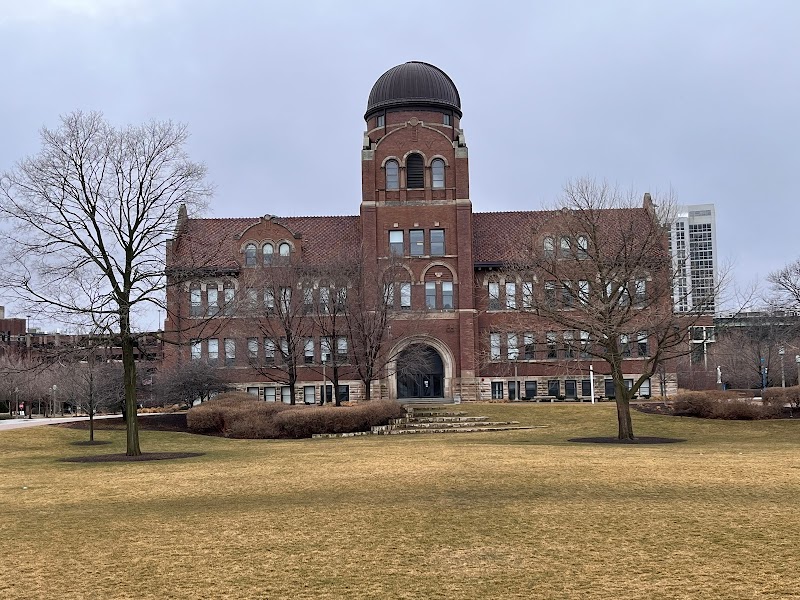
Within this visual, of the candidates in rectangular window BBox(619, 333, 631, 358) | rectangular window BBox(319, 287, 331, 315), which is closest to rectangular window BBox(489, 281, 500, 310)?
rectangular window BBox(319, 287, 331, 315)

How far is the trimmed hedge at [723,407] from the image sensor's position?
3681 centimetres

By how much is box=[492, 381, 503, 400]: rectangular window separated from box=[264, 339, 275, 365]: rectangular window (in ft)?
48.9

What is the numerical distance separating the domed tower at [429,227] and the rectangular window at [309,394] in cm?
530

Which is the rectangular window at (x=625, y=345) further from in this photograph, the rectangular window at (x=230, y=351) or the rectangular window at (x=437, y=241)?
the rectangular window at (x=230, y=351)

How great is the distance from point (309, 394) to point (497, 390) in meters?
12.2

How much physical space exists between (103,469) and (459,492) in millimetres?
10679

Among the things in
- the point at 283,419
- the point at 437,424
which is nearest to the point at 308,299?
the point at 283,419

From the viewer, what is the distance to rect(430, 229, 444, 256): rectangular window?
55406mm

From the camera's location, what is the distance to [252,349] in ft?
165

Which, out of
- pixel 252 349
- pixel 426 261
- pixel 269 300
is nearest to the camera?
pixel 269 300

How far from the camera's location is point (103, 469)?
68.7 ft

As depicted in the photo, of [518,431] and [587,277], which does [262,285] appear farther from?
[587,277]

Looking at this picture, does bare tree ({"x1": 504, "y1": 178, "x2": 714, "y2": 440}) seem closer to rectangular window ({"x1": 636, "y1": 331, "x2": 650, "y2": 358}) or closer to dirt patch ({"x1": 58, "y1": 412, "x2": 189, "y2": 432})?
rectangular window ({"x1": 636, "y1": 331, "x2": 650, "y2": 358})

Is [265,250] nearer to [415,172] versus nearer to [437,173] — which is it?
[415,172]
